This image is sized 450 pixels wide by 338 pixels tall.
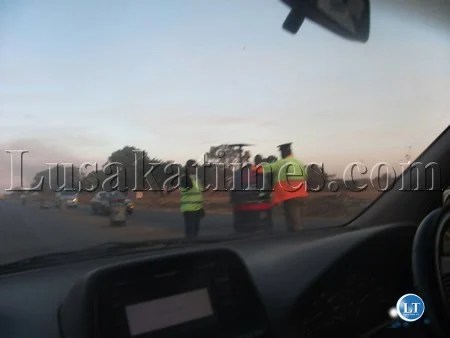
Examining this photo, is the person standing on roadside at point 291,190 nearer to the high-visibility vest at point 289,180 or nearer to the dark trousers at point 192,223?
the high-visibility vest at point 289,180

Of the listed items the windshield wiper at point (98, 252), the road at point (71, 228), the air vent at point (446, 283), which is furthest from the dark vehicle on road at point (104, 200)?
the air vent at point (446, 283)

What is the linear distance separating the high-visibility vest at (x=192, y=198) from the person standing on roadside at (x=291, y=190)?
54 centimetres

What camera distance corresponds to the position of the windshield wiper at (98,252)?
2879mm

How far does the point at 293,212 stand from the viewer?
150 inches

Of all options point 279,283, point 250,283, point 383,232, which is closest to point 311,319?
point 279,283

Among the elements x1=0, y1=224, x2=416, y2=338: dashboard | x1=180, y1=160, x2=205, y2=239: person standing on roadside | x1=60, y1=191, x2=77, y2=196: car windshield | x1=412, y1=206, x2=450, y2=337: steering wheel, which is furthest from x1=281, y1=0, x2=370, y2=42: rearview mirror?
x1=60, y1=191, x2=77, y2=196: car windshield

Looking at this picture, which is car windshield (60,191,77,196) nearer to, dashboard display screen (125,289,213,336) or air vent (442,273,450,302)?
dashboard display screen (125,289,213,336)

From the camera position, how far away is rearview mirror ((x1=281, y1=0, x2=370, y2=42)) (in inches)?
125

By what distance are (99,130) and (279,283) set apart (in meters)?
1.42

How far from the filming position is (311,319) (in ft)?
11.4

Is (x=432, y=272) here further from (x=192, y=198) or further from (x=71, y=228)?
(x=71, y=228)

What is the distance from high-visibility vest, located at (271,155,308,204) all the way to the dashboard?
265mm

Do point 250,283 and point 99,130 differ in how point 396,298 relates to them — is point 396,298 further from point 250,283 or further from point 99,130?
point 99,130

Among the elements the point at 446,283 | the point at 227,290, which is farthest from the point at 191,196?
the point at 446,283
